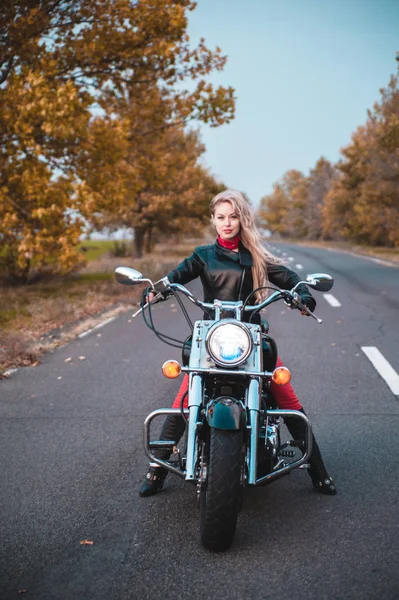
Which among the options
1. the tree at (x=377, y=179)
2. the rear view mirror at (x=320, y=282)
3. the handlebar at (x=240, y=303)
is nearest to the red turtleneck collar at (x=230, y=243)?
the handlebar at (x=240, y=303)

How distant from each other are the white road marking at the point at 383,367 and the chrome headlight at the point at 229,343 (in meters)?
3.51

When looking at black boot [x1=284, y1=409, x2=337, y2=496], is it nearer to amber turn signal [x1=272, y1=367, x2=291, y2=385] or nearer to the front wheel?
amber turn signal [x1=272, y1=367, x2=291, y2=385]

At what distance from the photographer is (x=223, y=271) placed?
3908 millimetres

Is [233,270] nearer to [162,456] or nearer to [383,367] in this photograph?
[162,456]

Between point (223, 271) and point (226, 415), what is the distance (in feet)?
3.28

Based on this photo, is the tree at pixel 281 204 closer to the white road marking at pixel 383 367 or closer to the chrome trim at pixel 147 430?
the white road marking at pixel 383 367

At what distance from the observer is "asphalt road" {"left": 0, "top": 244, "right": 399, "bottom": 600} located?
9.64 ft

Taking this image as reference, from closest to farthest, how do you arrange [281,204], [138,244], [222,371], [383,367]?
[222,371] < [383,367] < [138,244] < [281,204]

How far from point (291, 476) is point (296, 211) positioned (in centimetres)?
10209

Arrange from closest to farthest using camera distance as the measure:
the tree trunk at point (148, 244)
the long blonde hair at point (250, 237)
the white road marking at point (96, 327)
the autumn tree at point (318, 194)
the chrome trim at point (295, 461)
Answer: the chrome trim at point (295, 461) → the long blonde hair at point (250, 237) → the white road marking at point (96, 327) → the tree trunk at point (148, 244) → the autumn tree at point (318, 194)

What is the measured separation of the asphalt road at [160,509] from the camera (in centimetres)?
294

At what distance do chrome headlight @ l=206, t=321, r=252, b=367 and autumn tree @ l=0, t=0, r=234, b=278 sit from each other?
9721 mm

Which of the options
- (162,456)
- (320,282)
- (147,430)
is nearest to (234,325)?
(320,282)

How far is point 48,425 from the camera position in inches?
222
